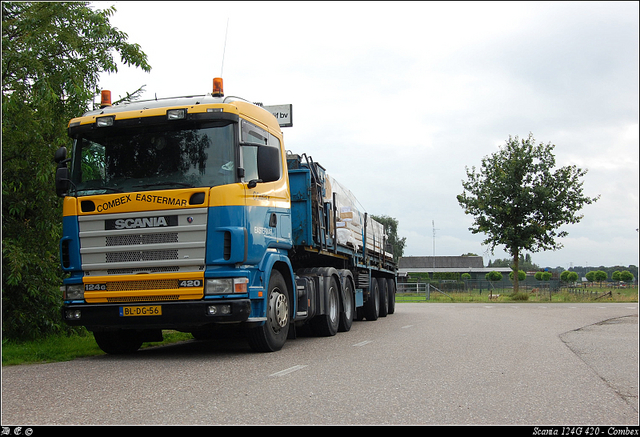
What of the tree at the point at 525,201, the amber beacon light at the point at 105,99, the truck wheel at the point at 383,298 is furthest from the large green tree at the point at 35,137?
the tree at the point at 525,201

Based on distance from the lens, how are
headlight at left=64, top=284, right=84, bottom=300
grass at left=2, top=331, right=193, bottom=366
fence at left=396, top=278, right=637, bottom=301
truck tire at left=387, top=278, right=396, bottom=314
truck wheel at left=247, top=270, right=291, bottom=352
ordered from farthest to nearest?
fence at left=396, top=278, right=637, bottom=301 → truck tire at left=387, top=278, right=396, bottom=314 → truck wheel at left=247, top=270, right=291, bottom=352 → grass at left=2, top=331, right=193, bottom=366 → headlight at left=64, top=284, right=84, bottom=300

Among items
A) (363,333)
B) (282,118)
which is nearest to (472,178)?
(282,118)

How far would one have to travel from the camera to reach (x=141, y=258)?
8.38 m

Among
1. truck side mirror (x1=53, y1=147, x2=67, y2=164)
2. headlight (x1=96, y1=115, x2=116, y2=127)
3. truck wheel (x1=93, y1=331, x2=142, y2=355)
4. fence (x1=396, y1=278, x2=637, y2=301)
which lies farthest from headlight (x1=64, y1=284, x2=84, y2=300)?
fence (x1=396, y1=278, x2=637, y2=301)

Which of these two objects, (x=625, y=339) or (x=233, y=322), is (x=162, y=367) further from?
(x=625, y=339)

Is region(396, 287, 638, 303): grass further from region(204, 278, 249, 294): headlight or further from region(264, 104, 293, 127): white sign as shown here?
region(204, 278, 249, 294): headlight

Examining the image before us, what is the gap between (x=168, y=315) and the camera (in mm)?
8281

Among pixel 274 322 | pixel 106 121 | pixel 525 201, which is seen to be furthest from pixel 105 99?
pixel 525 201

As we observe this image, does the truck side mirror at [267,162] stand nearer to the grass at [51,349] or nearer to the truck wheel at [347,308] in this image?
the grass at [51,349]

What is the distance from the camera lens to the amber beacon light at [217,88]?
925cm

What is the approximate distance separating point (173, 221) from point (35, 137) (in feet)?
11.9

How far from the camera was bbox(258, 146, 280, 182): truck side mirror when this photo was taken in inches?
347

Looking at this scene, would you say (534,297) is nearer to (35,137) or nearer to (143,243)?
(35,137)

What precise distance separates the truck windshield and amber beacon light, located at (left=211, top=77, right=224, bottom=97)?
2.45 feet
